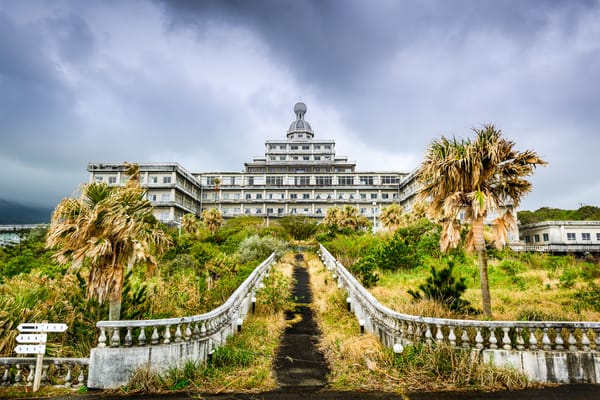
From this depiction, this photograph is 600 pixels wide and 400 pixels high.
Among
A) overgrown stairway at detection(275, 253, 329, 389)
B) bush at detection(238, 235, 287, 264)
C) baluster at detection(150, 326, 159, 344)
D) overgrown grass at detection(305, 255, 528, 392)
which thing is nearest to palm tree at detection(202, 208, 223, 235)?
bush at detection(238, 235, 287, 264)

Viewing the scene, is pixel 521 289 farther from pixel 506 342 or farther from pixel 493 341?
pixel 493 341

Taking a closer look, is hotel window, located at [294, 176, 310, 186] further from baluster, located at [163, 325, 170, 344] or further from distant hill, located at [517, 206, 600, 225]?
baluster, located at [163, 325, 170, 344]

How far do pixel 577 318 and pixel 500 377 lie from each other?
3.73 metres

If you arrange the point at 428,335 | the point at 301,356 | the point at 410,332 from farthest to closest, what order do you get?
1. the point at 301,356
2. the point at 410,332
3. the point at 428,335

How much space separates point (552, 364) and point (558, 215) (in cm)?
7932

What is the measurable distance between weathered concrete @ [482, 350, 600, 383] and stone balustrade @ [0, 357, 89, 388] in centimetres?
783

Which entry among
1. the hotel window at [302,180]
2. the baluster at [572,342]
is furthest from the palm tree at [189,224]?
the baluster at [572,342]

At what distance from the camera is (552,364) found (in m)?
6.59

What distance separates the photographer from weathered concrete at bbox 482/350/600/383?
6.53m

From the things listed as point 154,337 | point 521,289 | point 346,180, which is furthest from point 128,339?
point 346,180

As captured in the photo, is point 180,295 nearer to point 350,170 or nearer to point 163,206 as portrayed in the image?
point 163,206

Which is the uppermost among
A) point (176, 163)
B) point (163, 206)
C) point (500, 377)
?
point (176, 163)

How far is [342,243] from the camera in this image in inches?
1071

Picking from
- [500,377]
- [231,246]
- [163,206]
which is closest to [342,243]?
[231,246]
